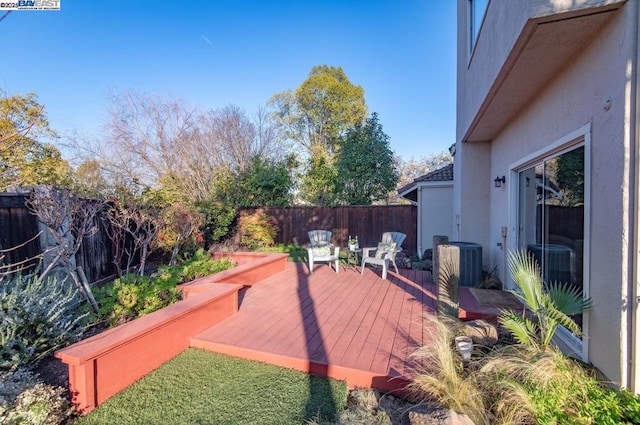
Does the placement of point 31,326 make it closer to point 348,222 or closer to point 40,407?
point 40,407

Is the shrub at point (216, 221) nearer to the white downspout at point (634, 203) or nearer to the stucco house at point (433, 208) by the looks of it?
the stucco house at point (433, 208)

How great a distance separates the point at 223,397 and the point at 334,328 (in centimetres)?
152

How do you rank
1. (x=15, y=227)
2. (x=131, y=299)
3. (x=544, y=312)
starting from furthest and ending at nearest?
(x=15, y=227), (x=131, y=299), (x=544, y=312)

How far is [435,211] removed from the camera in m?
9.91

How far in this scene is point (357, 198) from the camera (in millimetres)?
14211

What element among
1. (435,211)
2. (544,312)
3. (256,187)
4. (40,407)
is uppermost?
(256,187)

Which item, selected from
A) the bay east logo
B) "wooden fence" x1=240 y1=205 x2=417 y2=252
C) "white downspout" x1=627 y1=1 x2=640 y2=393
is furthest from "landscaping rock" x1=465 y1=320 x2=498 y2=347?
"wooden fence" x1=240 y1=205 x2=417 y2=252

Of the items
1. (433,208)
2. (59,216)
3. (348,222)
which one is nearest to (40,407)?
(59,216)

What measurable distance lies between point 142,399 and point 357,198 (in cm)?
1233

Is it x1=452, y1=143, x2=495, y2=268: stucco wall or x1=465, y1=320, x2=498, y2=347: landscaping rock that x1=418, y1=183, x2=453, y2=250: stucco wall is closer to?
x1=452, y1=143, x2=495, y2=268: stucco wall

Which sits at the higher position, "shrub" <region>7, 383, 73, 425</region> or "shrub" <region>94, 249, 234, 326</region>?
"shrub" <region>94, 249, 234, 326</region>

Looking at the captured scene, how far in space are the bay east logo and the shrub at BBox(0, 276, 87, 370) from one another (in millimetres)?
2596

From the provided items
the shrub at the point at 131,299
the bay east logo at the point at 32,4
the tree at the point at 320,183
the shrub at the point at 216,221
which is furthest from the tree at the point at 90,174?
the bay east logo at the point at 32,4

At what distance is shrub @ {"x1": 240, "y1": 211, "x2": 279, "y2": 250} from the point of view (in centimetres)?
1066
